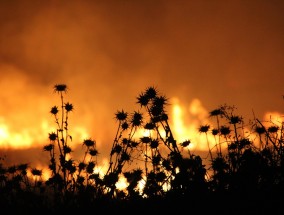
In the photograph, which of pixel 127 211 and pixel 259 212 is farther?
pixel 127 211

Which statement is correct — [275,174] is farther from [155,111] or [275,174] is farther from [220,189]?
[155,111]

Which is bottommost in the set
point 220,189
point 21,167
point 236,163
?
point 220,189

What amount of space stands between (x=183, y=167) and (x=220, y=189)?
0.81 m

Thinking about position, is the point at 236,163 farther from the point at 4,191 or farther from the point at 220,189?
the point at 4,191

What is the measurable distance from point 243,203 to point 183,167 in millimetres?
1459

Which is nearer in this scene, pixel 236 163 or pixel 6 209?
pixel 236 163

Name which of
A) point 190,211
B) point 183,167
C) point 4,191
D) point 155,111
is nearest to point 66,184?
point 4,191

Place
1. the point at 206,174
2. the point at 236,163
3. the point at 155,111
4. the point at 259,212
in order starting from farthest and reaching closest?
1. the point at 155,111
2. the point at 206,174
3. the point at 236,163
4. the point at 259,212

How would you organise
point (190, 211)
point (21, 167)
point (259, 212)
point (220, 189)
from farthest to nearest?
point (21, 167), point (220, 189), point (190, 211), point (259, 212)

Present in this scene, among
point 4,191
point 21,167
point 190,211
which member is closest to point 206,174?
point 190,211

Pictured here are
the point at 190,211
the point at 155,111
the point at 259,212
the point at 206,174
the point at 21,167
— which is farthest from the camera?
the point at 21,167

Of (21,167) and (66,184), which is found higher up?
(21,167)

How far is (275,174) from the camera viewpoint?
4688 mm

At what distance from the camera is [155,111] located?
7562 mm
